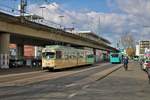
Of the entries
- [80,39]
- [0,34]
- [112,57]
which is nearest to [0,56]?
[0,34]

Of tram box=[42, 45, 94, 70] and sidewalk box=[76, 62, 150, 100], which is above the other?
tram box=[42, 45, 94, 70]

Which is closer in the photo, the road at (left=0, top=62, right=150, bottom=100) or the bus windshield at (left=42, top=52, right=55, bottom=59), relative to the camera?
the road at (left=0, top=62, right=150, bottom=100)

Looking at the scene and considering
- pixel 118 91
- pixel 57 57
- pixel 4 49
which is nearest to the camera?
pixel 118 91

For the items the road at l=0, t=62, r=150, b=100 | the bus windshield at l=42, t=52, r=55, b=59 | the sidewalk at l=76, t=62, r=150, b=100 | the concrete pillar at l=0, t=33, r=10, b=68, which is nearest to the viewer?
the road at l=0, t=62, r=150, b=100

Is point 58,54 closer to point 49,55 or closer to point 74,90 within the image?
point 49,55

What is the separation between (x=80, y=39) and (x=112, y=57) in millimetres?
11504

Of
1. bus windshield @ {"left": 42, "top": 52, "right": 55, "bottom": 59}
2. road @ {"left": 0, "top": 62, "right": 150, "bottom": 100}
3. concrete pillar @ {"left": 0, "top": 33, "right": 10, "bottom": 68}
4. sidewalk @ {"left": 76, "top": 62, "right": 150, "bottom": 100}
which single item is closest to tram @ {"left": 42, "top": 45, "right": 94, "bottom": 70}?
bus windshield @ {"left": 42, "top": 52, "right": 55, "bottom": 59}

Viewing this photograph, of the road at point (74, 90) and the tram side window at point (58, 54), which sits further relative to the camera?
the tram side window at point (58, 54)

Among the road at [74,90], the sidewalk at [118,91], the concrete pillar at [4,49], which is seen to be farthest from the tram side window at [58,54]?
the sidewalk at [118,91]

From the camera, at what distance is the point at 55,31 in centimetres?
7331

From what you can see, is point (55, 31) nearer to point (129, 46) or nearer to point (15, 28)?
point (15, 28)

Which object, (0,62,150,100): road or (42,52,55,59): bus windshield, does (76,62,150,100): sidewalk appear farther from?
(42,52,55,59): bus windshield

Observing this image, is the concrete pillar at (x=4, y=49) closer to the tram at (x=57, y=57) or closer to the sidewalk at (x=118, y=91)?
the tram at (x=57, y=57)

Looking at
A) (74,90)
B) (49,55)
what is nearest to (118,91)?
(74,90)
